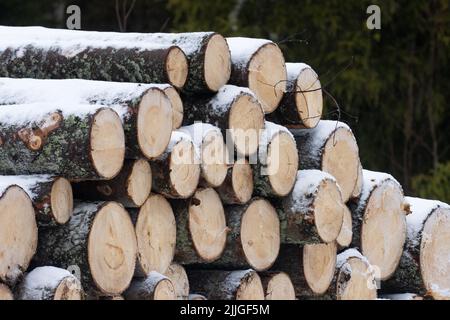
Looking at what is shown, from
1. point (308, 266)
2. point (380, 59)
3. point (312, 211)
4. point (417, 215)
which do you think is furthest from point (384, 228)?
point (380, 59)

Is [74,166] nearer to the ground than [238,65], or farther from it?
nearer to the ground

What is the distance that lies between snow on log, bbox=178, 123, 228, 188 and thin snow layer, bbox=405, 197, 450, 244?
1.14m

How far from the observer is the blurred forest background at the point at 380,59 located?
805 centimetres

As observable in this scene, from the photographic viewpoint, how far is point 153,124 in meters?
3.55

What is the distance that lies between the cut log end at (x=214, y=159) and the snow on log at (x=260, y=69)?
33 cm

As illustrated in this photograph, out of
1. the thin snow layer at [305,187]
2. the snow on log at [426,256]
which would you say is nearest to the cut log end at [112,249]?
the thin snow layer at [305,187]

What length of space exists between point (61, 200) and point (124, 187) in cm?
24

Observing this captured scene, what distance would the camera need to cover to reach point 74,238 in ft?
11.0

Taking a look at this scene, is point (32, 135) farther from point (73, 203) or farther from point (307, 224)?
point (307, 224)

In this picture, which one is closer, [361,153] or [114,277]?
[114,277]

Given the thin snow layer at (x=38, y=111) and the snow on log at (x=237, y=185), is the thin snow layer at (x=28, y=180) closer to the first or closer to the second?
the thin snow layer at (x=38, y=111)

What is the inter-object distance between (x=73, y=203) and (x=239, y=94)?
80 cm
